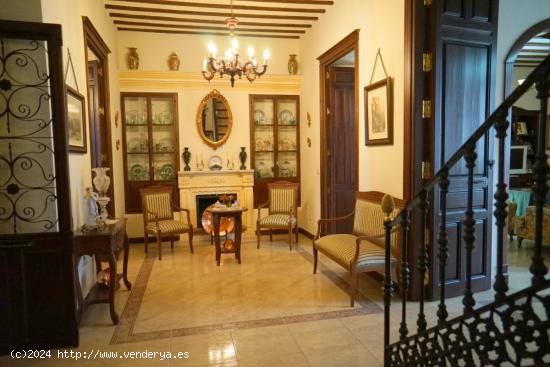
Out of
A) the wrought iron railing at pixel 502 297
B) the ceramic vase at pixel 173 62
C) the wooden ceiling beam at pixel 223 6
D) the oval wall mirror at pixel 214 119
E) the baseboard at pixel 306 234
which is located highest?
the wooden ceiling beam at pixel 223 6

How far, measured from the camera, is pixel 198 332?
2.85 metres

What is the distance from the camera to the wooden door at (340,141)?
17.3ft

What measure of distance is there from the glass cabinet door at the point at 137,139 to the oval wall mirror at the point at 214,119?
910 mm

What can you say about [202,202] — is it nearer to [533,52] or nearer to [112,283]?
[112,283]

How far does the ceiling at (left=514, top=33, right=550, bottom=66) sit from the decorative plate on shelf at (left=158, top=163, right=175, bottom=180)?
19.4 feet

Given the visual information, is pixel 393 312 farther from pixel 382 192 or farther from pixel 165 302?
pixel 165 302

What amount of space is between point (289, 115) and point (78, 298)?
4.60 m

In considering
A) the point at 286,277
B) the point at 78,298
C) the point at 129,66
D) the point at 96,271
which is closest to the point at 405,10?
the point at 286,277

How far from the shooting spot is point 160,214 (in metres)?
5.56

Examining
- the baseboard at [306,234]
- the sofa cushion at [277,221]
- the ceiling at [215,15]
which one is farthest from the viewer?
the baseboard at [306,234]

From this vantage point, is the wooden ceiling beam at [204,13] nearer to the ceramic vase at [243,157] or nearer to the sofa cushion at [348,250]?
the ceramic vase at [243,157]

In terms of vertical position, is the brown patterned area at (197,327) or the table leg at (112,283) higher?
the table leg at (112,283)

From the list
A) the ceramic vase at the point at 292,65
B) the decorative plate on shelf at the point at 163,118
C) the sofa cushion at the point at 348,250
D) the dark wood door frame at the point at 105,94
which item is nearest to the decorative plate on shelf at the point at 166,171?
the decorative plate on shelf at the point at 163,118

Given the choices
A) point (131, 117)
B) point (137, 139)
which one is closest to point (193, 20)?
point (131, 117)
